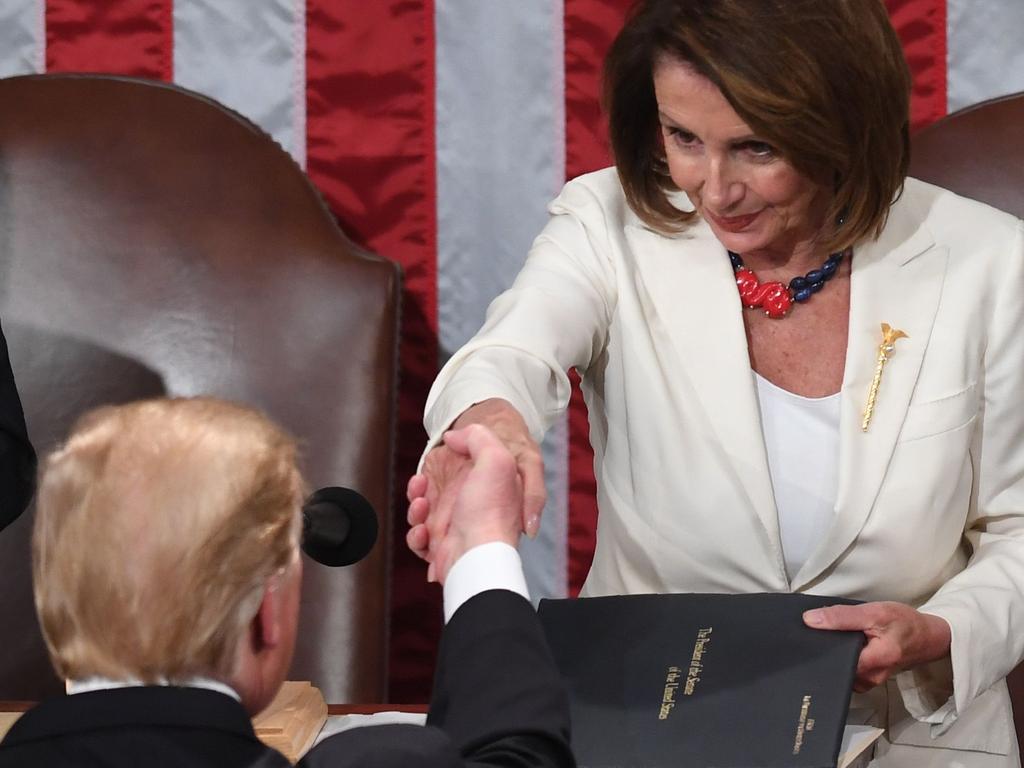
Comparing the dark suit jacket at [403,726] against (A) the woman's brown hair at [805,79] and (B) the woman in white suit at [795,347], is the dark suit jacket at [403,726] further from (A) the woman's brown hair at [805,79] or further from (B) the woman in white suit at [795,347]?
(A) the woman's brown hair at [805,79]

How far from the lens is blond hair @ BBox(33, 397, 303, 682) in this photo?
110cm

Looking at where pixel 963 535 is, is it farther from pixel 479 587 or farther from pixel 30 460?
pixel 30 460

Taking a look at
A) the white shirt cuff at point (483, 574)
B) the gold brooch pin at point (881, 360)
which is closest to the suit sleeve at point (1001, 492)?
the gold brooch pin at point (881, 360)

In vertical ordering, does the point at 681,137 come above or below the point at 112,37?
below

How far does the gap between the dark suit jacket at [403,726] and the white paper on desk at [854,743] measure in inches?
18.5

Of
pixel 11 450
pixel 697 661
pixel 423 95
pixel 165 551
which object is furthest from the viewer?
pixel 423 95

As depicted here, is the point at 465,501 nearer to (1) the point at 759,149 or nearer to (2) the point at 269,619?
(2) the point at 269,619

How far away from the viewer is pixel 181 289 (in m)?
2.66

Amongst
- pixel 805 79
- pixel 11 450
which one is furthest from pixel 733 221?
pixel 11 450

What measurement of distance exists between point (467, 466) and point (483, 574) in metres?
0.27

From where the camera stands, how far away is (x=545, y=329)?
1.93m

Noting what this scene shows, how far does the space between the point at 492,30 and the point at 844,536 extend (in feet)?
3.96

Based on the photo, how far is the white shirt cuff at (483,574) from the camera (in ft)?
4.21

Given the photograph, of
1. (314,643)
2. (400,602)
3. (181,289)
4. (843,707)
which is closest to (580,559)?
(400,602)
